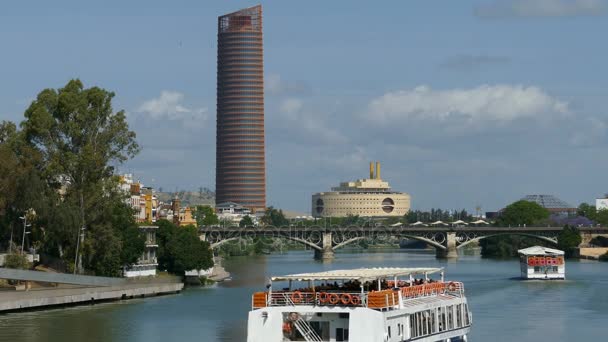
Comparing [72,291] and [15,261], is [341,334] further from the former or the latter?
[15,261]

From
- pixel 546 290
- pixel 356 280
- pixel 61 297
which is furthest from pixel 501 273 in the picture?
pixel 356 280

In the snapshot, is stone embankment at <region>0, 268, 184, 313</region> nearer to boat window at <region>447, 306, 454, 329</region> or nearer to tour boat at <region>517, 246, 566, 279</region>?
boat window at <region>447, 306, 454, 329</region>

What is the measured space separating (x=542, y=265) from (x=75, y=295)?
5885 centimetres

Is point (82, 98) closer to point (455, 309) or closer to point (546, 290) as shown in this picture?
point (546, 290)

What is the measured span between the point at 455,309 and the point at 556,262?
7789 centimetres

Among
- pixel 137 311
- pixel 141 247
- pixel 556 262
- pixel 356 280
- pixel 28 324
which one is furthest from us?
pixel 556 262

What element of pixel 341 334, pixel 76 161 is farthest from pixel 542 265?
pixel 341 334

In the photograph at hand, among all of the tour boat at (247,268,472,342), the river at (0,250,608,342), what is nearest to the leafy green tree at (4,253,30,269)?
the river at (0,250,608,342)

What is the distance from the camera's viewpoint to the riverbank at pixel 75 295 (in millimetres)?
90500

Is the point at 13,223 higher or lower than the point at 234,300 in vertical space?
higher

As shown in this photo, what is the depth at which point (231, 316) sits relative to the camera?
91750 mm

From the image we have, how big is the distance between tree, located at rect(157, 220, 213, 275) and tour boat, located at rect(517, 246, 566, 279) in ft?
113

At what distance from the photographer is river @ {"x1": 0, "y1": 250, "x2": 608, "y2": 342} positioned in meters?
78.0

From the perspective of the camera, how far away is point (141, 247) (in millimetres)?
121250
